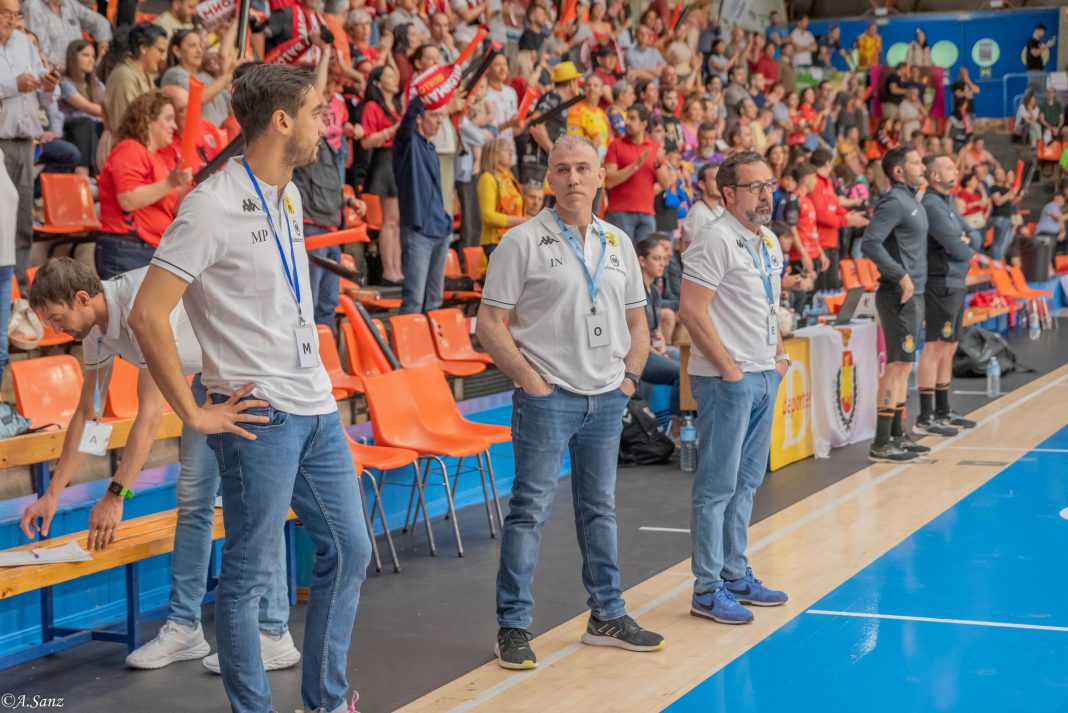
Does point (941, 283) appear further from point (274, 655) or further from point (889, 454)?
point (274, 655)

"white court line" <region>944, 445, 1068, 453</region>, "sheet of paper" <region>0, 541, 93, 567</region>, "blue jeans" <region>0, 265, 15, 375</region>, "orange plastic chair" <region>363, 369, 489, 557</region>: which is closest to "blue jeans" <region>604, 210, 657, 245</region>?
"white court line" <region>944, 445, 1068, 453</region>

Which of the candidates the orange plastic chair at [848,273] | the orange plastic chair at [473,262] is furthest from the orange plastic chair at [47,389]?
the orange plastic chair at [848,273]

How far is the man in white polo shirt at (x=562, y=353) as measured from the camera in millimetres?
4547

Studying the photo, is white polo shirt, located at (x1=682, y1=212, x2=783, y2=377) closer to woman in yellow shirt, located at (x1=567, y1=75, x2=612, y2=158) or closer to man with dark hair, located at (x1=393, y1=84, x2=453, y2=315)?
man with dark hair, located at (x1=393, y1=84, x2=453, y2=315)

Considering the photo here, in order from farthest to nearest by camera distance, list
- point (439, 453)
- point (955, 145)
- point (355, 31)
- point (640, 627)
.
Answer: point (955, 145) → point (355, 31) → point (439, 453) → point (640, 627)

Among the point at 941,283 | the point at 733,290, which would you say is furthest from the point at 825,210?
the point at 733,290

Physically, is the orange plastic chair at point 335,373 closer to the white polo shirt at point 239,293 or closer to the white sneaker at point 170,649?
the white sneaker at point 170,649

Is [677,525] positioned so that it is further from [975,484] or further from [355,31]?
[355,31]

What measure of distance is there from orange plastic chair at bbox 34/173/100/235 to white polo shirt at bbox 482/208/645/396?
15.7 feet

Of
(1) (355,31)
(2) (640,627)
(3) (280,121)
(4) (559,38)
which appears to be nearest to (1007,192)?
(4) (559,38)

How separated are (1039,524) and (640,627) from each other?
2.86 meters

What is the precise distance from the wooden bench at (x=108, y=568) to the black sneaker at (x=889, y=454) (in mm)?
4970

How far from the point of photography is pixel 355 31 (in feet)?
36.9

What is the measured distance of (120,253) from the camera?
6953mm
